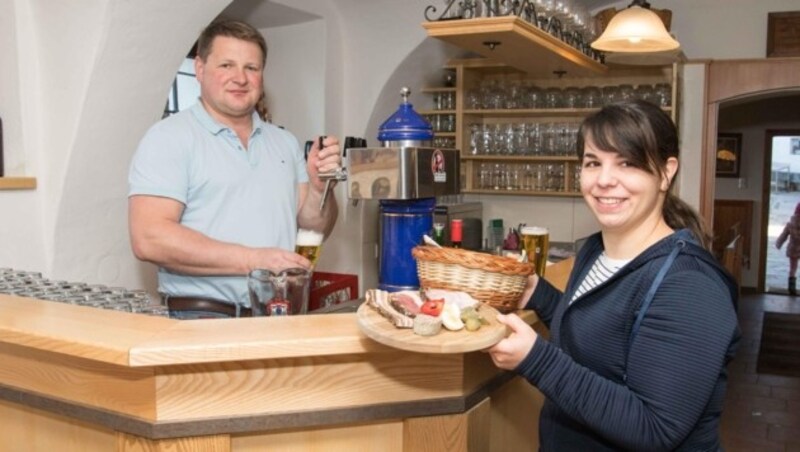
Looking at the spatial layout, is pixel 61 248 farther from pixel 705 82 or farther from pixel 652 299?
pixel 705 82

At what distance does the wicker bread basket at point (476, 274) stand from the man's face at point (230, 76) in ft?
2.97

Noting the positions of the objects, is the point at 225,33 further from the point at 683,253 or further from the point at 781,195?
the point at 781,195

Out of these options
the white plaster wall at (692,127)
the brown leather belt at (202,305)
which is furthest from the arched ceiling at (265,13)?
the white plaster wall at (692,127)

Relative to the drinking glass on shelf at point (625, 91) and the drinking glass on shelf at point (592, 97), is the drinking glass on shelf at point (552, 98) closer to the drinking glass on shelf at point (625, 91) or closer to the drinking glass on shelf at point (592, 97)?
the drinking glass on shelf at point (592, 97)

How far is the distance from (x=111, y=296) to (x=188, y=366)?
56cm

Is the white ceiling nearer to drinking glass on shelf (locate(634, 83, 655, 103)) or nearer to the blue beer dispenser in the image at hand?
drinking glass on shelf (locate(634, 83, 655, 103))

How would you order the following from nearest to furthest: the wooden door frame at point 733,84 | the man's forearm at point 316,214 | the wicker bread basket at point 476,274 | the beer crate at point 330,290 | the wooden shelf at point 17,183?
the wicker bread basket at point 476,274, the beer crate at point 330,290, the man's forearm at point 316,214, the wooden shelf at point 17,183, the wooden door frame at point 733,84

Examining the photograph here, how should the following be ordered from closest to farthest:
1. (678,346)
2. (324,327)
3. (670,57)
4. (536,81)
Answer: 1. (678,346)
2. (324,327)
3. (670,57)
4. (536,81)

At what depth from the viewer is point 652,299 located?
50.6 inches

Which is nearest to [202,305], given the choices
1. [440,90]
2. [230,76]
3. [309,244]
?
[309,244]

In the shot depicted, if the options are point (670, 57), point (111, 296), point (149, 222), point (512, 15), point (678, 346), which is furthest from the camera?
point (670, 57)

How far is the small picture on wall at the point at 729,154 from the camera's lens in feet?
34.0

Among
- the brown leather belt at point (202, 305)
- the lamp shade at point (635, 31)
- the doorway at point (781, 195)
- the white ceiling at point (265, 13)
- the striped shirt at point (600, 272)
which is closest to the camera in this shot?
the striped shirt at point (600, 272)

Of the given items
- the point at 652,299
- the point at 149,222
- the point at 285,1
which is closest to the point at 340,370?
the point at 652,299
